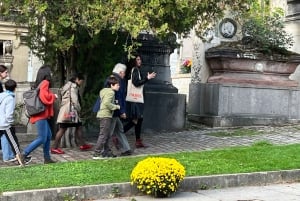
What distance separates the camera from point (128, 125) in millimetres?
11516

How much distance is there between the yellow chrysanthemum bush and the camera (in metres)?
7.70

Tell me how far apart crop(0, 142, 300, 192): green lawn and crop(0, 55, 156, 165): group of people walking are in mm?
561

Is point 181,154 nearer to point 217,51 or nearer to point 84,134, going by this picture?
point 84,134

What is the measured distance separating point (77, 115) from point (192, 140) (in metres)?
3.11

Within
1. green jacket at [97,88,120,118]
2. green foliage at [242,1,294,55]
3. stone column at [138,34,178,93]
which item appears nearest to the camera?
green jacket at [97,88,120,118]

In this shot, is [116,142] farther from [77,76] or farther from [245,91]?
[245,91]

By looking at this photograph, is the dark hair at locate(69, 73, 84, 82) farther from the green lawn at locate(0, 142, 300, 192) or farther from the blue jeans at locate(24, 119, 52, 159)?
the green lawn at locate(0, 142, 300, 192)

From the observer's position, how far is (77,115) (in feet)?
35.1

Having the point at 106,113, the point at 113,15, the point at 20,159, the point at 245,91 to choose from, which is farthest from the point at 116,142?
the point at 245,91

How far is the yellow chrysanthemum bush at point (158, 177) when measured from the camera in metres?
7.70

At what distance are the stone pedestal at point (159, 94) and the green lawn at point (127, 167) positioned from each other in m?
3.22

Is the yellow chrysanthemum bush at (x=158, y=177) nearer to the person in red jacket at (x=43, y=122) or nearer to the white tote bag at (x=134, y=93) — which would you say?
the person in red jacket at (x=43, y=122)

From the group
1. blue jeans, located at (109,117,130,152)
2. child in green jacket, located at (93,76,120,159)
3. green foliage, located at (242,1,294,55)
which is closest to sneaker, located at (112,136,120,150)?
blue jeans, located at (109,117,130,152)

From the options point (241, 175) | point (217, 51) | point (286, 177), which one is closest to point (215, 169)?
point (241, 175)
